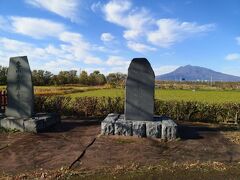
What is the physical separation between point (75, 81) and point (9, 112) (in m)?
51.9

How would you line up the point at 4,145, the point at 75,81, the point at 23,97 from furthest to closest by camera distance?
the point at 75,81 < the point at 23,97 < the point at 4,145

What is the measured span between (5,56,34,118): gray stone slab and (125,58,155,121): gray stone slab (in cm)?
350

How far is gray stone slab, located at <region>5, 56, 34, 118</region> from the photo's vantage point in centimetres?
1130

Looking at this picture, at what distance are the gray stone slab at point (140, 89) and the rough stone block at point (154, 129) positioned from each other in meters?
0.56

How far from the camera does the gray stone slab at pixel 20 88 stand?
1130 cm

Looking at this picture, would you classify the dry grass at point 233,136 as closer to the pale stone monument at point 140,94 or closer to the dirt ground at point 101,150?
the dirt ground at point 101,150

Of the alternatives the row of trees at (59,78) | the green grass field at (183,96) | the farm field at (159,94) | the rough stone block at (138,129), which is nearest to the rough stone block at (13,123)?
the rough stone block at (138,129)

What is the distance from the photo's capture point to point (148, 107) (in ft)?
35.3

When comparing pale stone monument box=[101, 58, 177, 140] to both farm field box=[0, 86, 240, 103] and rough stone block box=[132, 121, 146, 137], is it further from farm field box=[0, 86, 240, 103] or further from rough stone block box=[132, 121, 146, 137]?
farm field box=[0, 86, 240, 103]

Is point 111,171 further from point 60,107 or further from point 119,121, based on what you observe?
point 60,107

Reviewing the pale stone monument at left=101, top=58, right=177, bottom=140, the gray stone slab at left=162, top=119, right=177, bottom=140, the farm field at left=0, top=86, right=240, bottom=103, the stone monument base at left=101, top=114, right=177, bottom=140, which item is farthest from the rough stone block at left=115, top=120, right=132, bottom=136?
the farm field at left=0, top=86, right=240, bottom=103

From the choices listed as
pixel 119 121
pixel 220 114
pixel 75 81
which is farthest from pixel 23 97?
pixel 75 81

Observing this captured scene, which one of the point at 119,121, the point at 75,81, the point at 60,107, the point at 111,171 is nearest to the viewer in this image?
the point at 111,171

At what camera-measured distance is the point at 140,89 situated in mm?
10781
